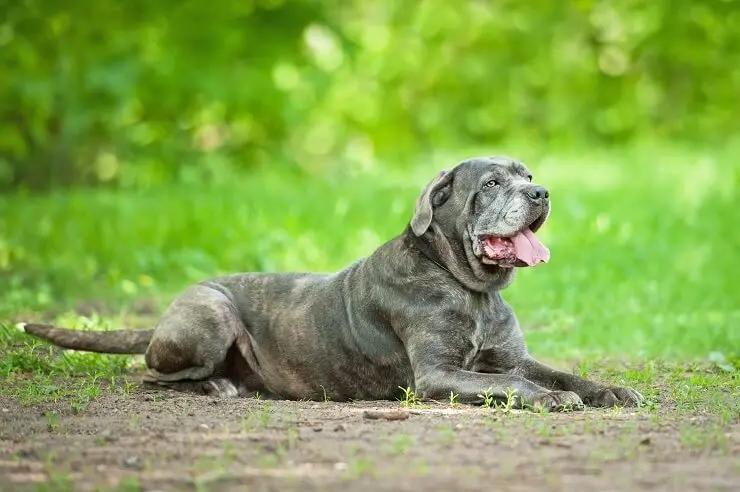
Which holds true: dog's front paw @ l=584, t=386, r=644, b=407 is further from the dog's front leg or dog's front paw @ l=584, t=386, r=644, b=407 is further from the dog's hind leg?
the dog's hind leg

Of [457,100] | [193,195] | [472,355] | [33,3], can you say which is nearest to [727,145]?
[457,100]

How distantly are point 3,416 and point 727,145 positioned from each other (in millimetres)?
16932

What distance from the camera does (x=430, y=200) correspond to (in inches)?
272

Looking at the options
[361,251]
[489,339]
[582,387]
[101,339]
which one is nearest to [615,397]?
[582,387]

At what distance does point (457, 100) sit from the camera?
25844 mm

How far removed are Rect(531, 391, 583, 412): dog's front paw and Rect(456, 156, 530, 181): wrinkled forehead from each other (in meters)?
1.35

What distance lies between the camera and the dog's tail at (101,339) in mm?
7617

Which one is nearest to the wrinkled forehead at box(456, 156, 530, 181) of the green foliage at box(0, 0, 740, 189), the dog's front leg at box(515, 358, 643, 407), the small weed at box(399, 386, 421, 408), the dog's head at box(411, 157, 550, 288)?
the dog's head at box(411, 157, 550, 288)

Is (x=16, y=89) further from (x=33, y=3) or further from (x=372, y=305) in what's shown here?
(x=372, y=305)

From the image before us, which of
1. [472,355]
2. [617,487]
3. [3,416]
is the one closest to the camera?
[617,487]

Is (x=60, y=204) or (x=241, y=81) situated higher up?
(x=241, y=81)

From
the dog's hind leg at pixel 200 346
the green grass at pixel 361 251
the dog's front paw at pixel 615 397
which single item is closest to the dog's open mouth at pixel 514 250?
the dog's front paw at pixel 615 397

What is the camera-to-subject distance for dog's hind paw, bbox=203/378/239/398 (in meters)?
7.13

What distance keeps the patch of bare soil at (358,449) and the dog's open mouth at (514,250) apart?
960 millimetres
